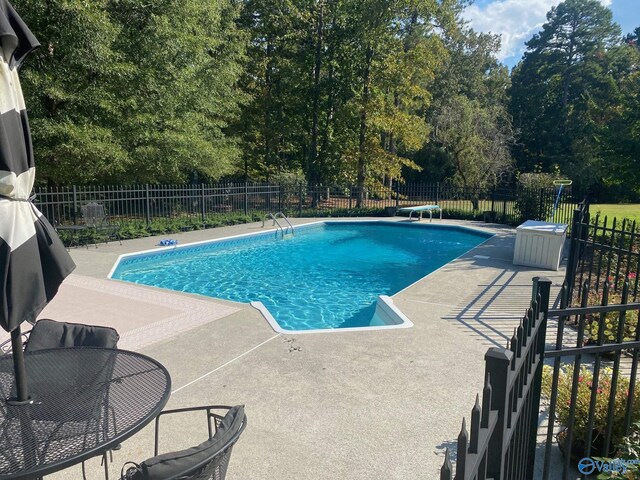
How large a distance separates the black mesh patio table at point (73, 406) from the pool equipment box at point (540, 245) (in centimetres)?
912

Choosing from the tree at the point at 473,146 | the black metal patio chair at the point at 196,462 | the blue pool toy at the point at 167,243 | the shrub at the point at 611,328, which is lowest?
the blue pool toy at the point at 167,243

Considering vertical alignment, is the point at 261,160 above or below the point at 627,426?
above

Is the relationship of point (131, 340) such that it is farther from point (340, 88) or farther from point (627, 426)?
point (340, 88)

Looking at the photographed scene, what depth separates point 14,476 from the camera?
1.68m

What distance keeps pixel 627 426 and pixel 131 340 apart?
191 inches

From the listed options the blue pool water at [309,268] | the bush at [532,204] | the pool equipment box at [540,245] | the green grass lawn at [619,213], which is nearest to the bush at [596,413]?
the blue pool water at [309,268]

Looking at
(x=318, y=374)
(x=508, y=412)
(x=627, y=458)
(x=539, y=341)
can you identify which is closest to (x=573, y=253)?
(x=318, y=374)

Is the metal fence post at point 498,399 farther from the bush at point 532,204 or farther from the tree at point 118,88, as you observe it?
the bush at point 532,204

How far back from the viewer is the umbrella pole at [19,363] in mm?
1978

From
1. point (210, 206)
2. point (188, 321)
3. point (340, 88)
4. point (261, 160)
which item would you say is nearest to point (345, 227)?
point (210, 206)

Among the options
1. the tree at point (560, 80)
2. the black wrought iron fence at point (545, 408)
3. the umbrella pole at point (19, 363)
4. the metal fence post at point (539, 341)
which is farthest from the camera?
the tree at point (560, 80)

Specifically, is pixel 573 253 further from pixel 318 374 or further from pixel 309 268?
pixel 309 268

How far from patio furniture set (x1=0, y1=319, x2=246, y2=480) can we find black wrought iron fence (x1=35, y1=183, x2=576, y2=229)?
11256mm

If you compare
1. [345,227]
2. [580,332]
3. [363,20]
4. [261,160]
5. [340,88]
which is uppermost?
[363,20]
